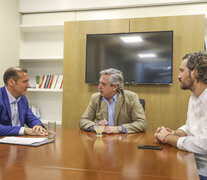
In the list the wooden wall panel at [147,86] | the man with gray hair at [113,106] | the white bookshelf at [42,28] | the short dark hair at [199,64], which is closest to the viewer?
the short dark hair at [199,64]

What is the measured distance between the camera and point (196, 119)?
1662mm

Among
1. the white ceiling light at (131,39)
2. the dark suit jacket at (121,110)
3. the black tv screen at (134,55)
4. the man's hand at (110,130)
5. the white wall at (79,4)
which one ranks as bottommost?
the man's hand at (110,130)

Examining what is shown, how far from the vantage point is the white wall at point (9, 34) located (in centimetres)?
400

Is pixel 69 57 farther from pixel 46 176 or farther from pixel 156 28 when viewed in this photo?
pixel 46 176

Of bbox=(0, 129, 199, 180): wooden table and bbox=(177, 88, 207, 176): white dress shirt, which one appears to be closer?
bbox=(0, 129, 199, 180): wooden table

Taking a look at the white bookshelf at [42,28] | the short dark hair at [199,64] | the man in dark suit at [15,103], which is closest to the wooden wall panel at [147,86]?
the white bookshelf at [42,28]

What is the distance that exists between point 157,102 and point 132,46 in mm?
910

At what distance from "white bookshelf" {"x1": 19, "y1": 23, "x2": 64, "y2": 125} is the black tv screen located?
85 cm

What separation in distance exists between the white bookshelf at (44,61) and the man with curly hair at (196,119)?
119 inches

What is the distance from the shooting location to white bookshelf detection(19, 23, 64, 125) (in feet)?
14.8

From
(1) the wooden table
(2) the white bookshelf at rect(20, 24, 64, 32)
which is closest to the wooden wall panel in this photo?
(2) the white bookshelf at rect(20, 24, 64, 32)

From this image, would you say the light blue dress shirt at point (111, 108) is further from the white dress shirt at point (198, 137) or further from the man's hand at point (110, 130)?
the white dress shirt at point (198, 137)

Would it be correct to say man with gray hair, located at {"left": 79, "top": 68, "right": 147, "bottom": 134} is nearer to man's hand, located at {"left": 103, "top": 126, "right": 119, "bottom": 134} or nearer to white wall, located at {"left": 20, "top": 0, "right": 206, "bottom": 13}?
man's hand, located at {"left": 103, "top": 126, "right": 119, "bottom": 134}

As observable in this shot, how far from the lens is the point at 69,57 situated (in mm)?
3982
